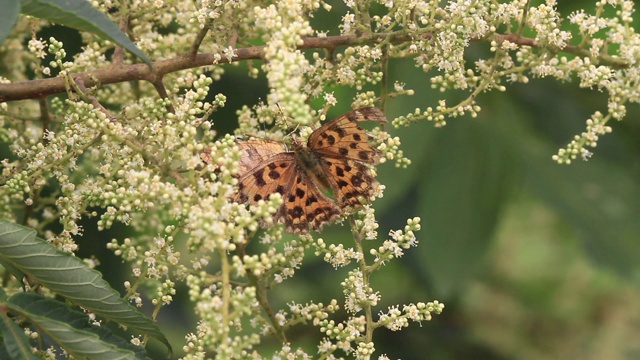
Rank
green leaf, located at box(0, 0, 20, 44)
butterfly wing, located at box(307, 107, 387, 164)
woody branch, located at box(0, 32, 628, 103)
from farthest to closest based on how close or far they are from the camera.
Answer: butterfly wing, located at box(307, 107, 387, 164), woody branch, located at box(0, 32, 628, 103), green leaf, located at box(0, 0, 20, 44)

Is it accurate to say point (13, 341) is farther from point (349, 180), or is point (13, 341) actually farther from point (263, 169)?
point (349, 180)

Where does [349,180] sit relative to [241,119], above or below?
below

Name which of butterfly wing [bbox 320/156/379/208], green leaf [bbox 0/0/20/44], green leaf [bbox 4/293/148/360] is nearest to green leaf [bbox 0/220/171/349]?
green leaf [bbox 4/293/148/360]

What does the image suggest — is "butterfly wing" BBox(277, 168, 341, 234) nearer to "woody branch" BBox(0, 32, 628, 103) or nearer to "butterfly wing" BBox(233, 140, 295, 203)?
"butterfly wing" BBox(233, 140, 295, 203)

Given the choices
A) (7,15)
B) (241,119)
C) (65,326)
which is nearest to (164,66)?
(241,119)

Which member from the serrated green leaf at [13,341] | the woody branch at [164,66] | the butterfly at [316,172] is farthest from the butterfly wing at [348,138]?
the serrated green leaf at [13,341]

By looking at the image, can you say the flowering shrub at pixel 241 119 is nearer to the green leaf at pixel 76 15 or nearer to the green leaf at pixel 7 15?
the green leaf at pixel 76 15
